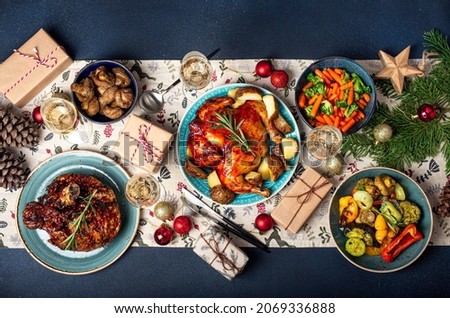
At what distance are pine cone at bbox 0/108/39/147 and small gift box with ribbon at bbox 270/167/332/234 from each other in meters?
0.89

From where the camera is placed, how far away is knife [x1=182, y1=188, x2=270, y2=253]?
1754 mm

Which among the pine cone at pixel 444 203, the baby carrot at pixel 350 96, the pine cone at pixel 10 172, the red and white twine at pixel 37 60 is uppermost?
the red and white twine at pixel 37 60

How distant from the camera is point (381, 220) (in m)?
1.72

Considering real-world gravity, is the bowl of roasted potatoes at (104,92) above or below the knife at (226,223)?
above

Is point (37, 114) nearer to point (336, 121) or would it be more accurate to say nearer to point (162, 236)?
point (162, 236)

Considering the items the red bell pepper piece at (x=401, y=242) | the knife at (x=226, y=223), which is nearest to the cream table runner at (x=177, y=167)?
the knife at (x=226, y=223)

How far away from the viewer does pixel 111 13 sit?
73.5 inches

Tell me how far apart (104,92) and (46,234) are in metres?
0.54

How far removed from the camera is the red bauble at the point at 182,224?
1.73 meters

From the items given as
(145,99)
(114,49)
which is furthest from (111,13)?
(145,99)

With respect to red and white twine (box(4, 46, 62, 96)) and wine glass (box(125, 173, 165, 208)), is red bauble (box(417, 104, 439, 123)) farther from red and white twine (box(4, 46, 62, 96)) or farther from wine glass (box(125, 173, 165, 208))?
red and white twine (box(4, 46, 62, 96))

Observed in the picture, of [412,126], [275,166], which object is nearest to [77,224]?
[275,166]

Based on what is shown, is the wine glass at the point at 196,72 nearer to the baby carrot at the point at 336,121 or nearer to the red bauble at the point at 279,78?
the red bauble at the point at 279,78

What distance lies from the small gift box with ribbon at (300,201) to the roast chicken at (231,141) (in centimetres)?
9
